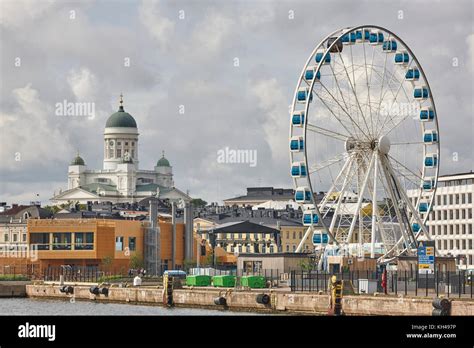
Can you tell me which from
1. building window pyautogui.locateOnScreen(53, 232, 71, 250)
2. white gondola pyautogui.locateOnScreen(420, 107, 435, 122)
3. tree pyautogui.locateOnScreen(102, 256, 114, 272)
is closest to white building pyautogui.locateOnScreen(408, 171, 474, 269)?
tree pyautogui.locateOnScreen(102, 256, 114, 272)

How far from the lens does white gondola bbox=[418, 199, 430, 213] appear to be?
336ft

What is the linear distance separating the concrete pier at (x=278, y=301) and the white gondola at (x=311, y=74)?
16.6m

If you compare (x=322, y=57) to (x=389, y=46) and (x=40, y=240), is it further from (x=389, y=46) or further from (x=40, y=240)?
(x=40, y=240)

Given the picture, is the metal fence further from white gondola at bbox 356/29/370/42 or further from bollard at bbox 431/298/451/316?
white gondola at bbox 356/29/370/42

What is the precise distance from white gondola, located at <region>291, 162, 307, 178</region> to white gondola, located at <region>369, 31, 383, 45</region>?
10588 millimetres

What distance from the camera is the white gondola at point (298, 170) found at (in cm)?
9100

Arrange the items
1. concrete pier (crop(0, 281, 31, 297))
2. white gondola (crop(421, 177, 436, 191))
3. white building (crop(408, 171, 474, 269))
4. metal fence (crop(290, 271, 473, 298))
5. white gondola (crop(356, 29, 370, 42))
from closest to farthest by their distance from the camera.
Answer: metal fence (crop(290, 271, 473, 298)) → white gondola (crop(356, 29, 370, 42)) → white gondola (crop(421, 177, 436, 191)) → concrete pier (crop(0, 281, 31, 297)) → white building (crop(408, 171, 474, 269))

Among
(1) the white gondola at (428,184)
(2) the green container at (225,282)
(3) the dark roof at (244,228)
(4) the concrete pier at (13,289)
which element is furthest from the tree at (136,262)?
(2) the green container at (225,282)

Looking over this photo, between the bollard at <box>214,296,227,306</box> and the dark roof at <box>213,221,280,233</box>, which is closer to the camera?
the bollard at <box>214,296,227,306</box>

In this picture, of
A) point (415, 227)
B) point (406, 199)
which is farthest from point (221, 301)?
point (415, 227)

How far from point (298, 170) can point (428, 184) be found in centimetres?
1431

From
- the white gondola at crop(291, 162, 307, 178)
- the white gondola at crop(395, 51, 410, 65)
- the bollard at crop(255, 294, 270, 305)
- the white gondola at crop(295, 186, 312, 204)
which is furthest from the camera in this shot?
the white gondola at crop(395, 51, 410, 65)

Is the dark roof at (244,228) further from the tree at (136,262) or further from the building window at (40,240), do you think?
→ the building window at (40,240)
